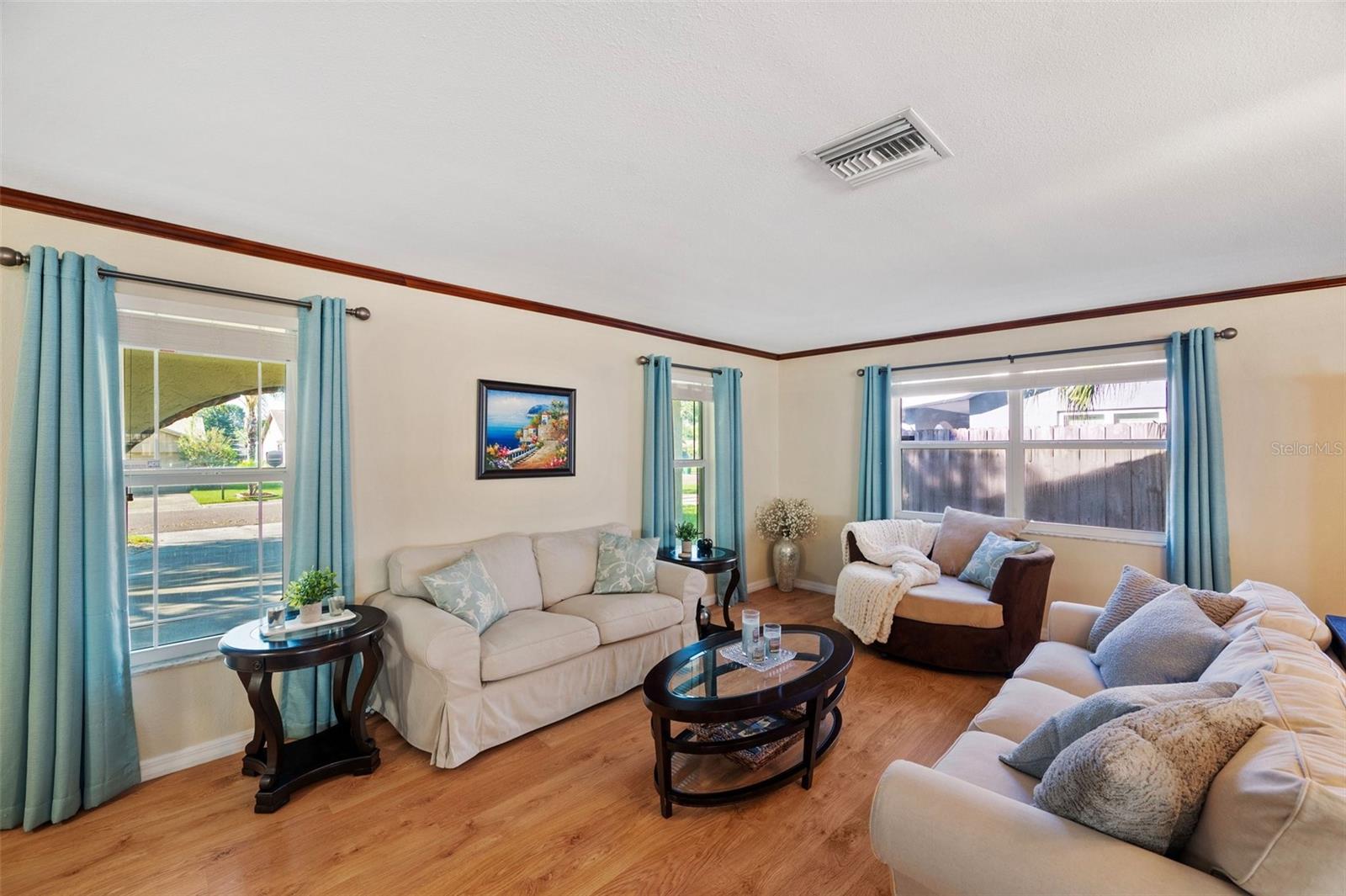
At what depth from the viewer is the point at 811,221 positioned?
254cm

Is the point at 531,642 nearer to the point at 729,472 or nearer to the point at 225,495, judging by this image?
the point at 225,495

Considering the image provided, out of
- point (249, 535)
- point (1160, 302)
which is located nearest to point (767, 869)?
point (249, 535)

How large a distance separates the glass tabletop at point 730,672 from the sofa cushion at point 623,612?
0.60 m

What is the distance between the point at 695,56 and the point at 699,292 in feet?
7.12

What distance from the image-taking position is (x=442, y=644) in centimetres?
255

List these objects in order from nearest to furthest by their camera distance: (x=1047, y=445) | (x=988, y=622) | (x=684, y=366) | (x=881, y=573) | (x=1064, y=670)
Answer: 1. (x=1064, y=670)
2. (x=988, y=622)
3. (x=881, y=573)
4. (x=1047, y=445)
5. (x=684, y=366)

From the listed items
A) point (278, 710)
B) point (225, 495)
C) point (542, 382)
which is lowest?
point (278, 710)

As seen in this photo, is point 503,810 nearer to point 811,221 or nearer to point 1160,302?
point 811,221

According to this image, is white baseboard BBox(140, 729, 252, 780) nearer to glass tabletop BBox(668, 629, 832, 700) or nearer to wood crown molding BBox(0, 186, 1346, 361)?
glass tabletop BBox(668, 629, 832, 700)

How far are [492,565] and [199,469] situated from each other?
58.8 inches

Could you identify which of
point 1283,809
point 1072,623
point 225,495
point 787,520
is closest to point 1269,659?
point 1283,809

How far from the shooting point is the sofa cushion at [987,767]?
5.30ft
